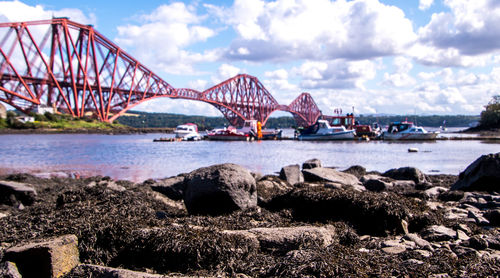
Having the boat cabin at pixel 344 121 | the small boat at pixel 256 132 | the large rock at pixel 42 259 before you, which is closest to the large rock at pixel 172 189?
the large rock at pixel 42 259

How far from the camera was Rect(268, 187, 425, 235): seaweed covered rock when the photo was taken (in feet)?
17.4

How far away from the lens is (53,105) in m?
76.8

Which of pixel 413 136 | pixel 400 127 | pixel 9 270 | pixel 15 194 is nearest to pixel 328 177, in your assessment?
pixel 15 194

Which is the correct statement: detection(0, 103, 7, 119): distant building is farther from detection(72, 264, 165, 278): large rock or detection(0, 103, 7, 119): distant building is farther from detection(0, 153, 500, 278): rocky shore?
detection(72, 264, 165, 278): large rock

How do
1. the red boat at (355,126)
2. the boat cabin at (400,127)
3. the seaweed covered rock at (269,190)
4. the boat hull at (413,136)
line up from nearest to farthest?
the seaweed covered rock at (269,190), the boat hull at (413,136), the boat cabin at (400,127), the red boat at (355,126)

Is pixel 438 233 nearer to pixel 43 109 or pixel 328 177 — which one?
pixel 328 177

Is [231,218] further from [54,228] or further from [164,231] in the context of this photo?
[54,228]

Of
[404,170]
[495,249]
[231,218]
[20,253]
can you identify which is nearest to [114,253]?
[20,253]

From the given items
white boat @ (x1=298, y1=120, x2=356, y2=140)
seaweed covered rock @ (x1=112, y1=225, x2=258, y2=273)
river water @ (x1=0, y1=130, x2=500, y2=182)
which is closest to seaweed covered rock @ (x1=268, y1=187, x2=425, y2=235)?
seaweed covered rock @ (x1=112, y1=225, x2=258, y2=273)

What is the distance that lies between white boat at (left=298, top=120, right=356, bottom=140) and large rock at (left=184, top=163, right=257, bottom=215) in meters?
45.5

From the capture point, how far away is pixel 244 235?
4.09 metres

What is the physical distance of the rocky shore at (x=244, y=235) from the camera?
3479mm

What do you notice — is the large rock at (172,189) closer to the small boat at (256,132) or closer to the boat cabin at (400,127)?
the boat cabin at (400,127)

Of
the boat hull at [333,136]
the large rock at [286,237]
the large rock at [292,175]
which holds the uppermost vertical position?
the large rock at [286,237]
